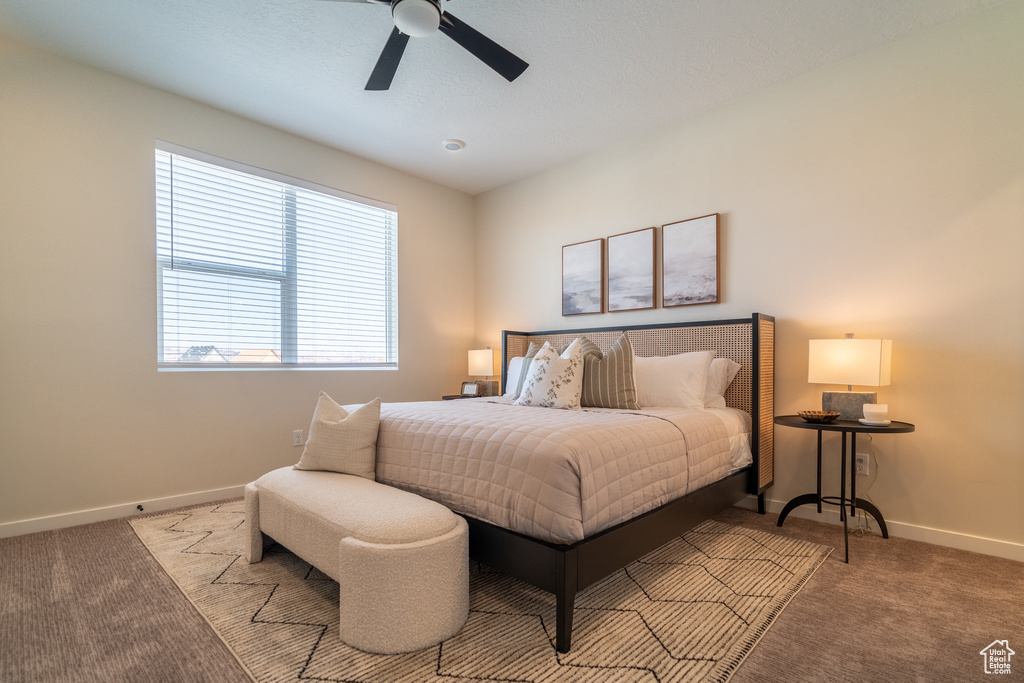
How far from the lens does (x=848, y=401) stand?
264 centimetres

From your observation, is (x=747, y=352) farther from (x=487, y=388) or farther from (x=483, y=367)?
(x=483, y=367)

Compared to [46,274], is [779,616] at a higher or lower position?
lower

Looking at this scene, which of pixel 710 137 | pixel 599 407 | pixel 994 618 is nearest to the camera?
pixel 994 618

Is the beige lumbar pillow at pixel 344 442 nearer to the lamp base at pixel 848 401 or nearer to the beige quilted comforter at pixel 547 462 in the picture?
the beige quilted comforter at pixel 547 462

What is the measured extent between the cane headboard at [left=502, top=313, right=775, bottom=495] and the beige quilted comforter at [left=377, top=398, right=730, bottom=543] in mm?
590

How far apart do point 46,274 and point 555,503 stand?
318 cm

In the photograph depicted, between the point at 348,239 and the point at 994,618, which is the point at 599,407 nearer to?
the point at 994,618

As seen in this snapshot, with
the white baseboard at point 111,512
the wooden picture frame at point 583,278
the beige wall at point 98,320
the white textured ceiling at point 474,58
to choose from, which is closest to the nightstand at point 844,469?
the wooden picture frame at point 583,278

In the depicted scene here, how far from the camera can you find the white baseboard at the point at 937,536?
2.33m

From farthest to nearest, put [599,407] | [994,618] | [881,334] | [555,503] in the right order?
[599,407]
[881,334]
[994,618]
[555,503]

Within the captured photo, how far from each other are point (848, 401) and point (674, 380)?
0.92 metres

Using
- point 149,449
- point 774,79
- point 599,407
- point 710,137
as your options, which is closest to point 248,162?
point 149,449

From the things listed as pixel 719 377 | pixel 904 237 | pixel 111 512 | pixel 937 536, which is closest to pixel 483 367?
pixel 719 377

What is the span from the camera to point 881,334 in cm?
→ 270
